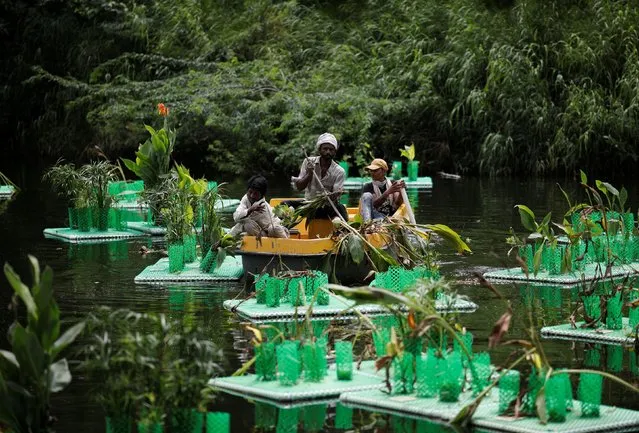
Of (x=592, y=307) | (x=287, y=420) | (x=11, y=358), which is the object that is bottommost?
(x=287, y=420)

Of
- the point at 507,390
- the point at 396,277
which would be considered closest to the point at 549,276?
the point at 396,277

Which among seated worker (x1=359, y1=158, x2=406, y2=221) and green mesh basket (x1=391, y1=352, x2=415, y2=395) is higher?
seated worker (x1=359, y1=158, x2=406, y2=221)

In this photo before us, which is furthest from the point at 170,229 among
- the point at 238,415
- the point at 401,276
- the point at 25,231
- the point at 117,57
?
the point at 117,57

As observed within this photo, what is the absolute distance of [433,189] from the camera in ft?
79.9

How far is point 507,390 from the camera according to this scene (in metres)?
7.65

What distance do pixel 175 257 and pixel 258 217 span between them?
3.92 feet

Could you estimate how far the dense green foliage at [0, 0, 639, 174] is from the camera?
2673 cm

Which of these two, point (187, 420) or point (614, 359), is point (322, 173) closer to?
point (614, 359)

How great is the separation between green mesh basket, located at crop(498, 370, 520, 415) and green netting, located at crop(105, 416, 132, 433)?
6.70 feet

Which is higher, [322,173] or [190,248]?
[322,173]

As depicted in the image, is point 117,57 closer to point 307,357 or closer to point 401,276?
point 401,276

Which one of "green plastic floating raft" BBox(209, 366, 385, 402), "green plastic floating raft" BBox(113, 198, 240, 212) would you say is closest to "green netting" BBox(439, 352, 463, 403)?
"green plastic floating raft" BBox(209, 366, 385, 402)

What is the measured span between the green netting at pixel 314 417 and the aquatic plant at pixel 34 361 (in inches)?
58.9

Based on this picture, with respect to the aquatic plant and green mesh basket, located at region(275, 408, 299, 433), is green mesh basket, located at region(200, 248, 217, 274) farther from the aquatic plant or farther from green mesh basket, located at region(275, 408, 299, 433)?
the aquatic plant
